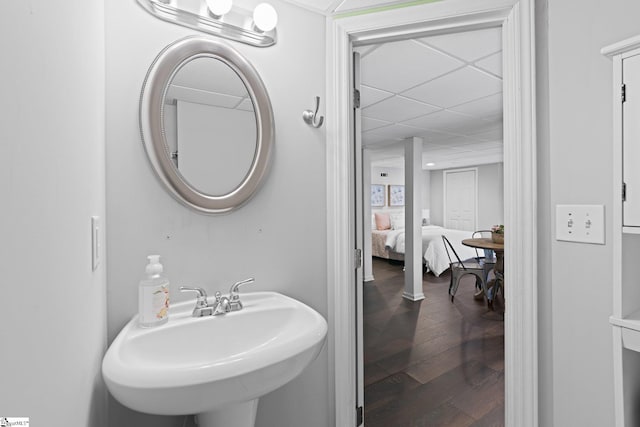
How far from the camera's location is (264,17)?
120 centimetres

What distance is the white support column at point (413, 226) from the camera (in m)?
4.11

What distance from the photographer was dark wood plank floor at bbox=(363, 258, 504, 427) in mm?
1843

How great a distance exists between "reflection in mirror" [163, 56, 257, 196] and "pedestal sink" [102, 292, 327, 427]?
0.49m

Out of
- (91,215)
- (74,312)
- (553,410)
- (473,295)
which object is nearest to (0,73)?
(74,312)

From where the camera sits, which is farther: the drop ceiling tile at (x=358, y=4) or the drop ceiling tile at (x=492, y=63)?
the drop ceiling tile at (x=492, y=63)

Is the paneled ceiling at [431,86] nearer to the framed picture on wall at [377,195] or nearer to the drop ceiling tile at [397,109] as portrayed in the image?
the drop ceiling tile at [397,109]

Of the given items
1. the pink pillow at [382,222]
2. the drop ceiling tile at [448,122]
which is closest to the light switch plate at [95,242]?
the drop ceiling tile at [448,122]

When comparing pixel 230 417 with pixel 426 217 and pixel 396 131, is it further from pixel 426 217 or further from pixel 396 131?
pixel 426 217

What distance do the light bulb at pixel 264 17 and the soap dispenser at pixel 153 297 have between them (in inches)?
37.8

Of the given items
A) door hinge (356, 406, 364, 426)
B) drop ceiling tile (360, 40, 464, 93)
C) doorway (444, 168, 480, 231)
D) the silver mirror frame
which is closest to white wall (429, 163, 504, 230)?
doorway (444, 168, 480, 231)

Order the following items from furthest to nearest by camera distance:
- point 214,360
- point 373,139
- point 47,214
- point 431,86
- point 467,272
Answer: point 373,139
point 467,272
point 431,86
point 214,360
point 47,214

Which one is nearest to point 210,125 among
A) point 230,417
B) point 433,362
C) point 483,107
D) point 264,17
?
point 264,17

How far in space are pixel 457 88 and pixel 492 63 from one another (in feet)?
1.54

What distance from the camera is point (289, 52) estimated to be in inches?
52.6
